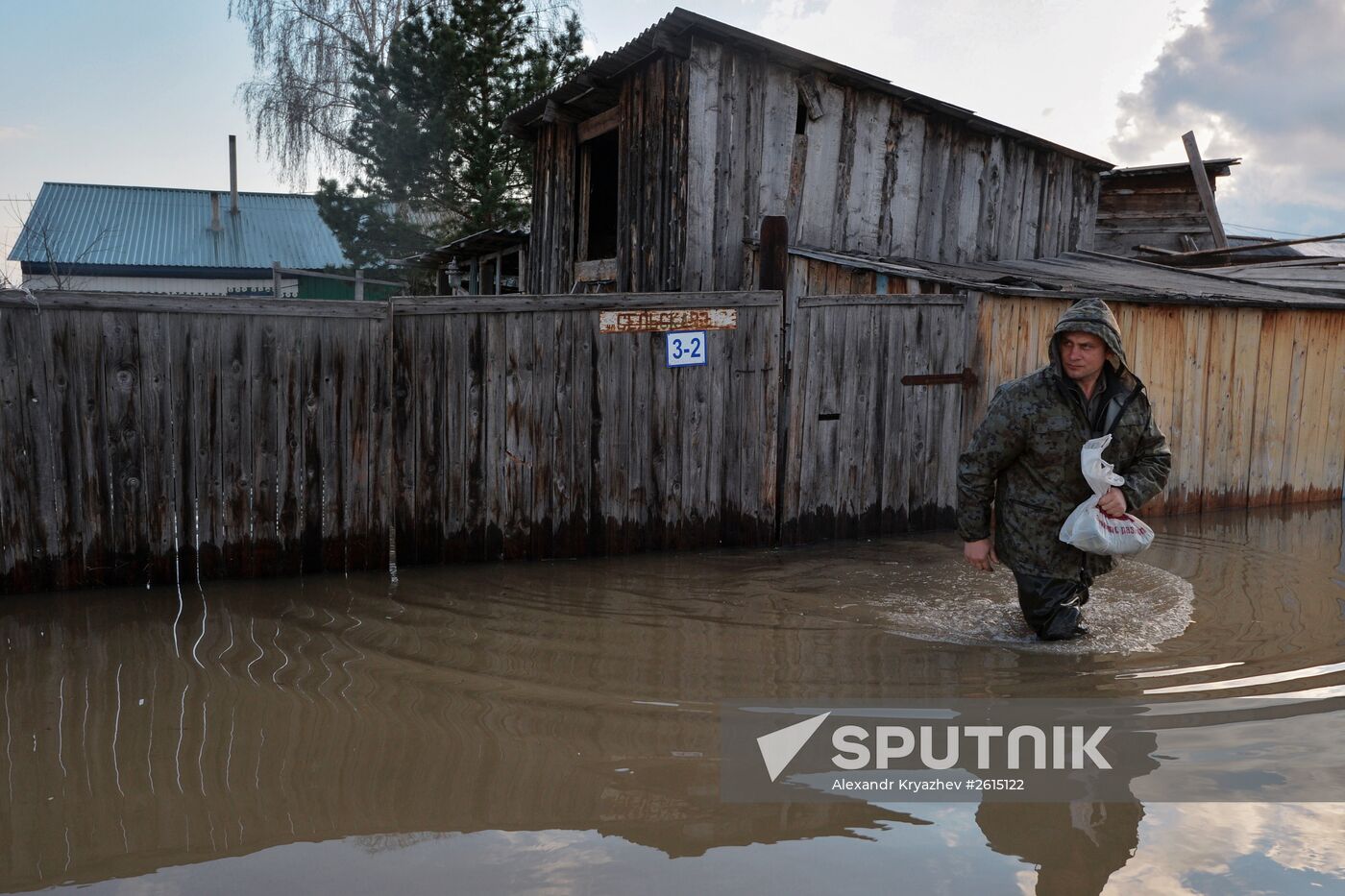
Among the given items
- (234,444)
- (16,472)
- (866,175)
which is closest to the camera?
(16,472)

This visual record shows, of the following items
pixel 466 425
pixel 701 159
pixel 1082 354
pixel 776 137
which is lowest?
pixel 466 425

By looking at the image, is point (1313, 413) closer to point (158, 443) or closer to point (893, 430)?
point (893, 430)

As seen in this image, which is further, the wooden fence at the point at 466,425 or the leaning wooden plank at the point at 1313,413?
the leaning wooden plank at the point at 1313,413

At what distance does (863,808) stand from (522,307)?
171 inches

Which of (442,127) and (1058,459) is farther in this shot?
(442,127)

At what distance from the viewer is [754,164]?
33.4 feet

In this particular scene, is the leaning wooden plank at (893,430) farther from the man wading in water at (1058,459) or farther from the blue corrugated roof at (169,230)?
the blue corrugated roof at (169,230)

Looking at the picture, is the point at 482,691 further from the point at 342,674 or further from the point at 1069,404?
the point at 1069,404

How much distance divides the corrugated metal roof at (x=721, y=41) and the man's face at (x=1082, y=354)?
231 inches

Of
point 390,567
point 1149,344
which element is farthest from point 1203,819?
point 1149,344

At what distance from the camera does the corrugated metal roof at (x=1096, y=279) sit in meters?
8.49

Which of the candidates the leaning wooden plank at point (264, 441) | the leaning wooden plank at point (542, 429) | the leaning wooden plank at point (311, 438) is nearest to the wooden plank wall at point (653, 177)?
the leaning wooden plank at point (542, 429)

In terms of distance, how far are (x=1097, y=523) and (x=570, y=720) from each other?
8.23ft

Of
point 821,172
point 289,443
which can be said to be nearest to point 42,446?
point 289,443
